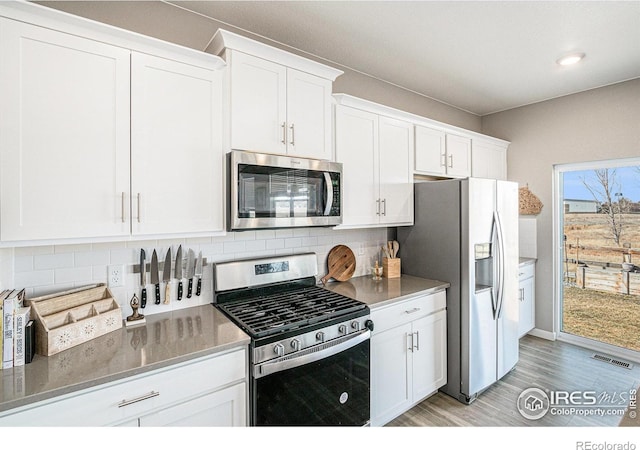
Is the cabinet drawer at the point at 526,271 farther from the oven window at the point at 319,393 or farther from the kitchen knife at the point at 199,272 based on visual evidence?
the kitchen knife at the point at 199,272

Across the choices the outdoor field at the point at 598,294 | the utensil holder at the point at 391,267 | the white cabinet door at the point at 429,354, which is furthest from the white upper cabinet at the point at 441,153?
the outdoor field at the point at 598,294

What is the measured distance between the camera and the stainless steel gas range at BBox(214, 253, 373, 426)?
5.09ft

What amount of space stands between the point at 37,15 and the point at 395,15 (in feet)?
6.14

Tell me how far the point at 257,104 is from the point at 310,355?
147 centimetres

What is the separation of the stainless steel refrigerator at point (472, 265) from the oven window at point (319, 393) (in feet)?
3.24

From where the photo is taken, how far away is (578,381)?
9.03 ft

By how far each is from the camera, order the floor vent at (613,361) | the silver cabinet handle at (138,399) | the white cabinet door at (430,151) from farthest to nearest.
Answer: the floor vent at (613,361), the white cabinet door at (430,151), the silver cabinet handle at (138,399)

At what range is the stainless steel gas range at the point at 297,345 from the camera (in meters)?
1.55

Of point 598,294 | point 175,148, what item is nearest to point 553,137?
point 598,294

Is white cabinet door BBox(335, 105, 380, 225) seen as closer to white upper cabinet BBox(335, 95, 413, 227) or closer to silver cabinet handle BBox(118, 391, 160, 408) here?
white upper cabinet BBox(335, 95, 413, 227)

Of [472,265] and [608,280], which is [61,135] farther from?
[608,280]

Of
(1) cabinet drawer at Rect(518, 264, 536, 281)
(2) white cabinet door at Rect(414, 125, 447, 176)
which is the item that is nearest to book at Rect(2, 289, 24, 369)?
(2) white cabinet door at Rect(414, 125, 447, 176)

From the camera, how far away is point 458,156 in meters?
3.24

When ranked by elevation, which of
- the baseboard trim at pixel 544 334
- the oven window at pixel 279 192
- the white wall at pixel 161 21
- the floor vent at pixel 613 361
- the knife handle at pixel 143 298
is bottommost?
the floor vent at pixel 613 361
